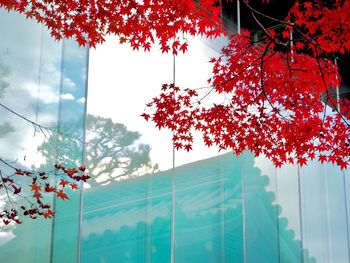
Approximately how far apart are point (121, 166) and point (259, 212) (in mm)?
3736

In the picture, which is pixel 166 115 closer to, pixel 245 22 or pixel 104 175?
pixel 104 175

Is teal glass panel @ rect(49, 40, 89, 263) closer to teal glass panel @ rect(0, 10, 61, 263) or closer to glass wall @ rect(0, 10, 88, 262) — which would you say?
glass wall @ rect(0, 10, 88, 262)

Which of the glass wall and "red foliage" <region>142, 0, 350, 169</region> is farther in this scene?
"red foliage" <region>142, 0, 350, 169</region>

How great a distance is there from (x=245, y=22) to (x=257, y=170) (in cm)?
285

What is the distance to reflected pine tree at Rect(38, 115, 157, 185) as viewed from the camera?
5137 mm

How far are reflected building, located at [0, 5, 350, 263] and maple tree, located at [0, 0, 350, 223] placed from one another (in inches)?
8.8

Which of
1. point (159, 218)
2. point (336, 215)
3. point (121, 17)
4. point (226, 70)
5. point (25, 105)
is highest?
point (226, 70)

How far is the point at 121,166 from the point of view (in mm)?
5832

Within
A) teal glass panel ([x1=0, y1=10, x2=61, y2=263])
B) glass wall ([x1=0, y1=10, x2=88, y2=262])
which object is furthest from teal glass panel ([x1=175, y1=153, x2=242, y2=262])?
teal glass panel ([x1=0, y1=10, x2=61, y2=263])

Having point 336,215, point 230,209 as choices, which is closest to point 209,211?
point 230,209

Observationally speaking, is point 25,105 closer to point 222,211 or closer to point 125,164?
point 125,164

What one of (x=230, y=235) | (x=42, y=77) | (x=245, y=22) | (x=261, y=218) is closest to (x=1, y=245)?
(x=42, y=77)

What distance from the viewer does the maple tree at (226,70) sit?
4355mm

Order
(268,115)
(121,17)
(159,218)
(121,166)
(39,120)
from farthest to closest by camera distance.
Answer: (159,218), (268,115), (121,166), (39,120), (121,17)
